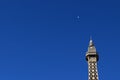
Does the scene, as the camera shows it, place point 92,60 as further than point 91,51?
No

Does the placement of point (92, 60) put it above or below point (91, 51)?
below

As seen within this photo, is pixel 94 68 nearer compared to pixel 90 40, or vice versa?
pixel 94 68

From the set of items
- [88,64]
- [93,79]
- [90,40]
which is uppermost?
[90,40]

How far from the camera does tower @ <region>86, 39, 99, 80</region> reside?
79544 mm

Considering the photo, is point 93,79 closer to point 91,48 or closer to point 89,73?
point 89,73

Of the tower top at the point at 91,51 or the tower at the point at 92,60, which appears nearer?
the tower at the point at 92,60

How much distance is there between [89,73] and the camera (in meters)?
80.0

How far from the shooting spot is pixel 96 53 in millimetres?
83938

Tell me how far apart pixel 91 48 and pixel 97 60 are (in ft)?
12.9

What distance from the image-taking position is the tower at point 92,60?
79544 mm

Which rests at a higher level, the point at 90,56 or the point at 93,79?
the point at 90,56

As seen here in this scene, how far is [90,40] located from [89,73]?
36.6ft

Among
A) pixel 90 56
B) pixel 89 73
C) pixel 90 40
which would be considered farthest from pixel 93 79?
pixel 90 40

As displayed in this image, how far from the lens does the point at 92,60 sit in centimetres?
8344
